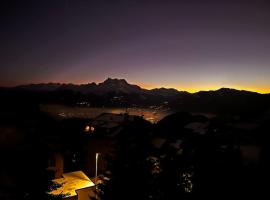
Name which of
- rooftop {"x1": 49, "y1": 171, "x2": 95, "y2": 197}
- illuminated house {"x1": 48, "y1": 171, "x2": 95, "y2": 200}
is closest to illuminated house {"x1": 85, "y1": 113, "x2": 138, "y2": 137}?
rooftop {"x1": 49, "y1": 171, "x2": 95, "y2": 197}

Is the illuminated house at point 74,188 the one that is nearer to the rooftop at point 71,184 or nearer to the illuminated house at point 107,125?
the rooftop at point 71,184

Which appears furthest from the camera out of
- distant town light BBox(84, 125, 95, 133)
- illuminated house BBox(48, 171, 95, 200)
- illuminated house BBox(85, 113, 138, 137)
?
distant town light BBox(84, 125, 95, 133)

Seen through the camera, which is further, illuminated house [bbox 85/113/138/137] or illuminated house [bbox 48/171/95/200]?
illuminated house [bbox 85/113/138/137]

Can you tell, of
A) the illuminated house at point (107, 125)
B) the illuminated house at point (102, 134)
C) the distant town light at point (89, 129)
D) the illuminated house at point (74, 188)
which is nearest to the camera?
the illuminated house at point (74, 188)

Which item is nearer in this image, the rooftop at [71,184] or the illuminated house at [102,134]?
the rooftop at [71,184]

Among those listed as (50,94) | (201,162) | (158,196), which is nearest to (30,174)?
(158,196)

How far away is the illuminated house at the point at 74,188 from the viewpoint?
17.8 metres

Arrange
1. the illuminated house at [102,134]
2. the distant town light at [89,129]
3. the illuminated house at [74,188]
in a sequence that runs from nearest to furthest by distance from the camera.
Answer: the illuminated house at [74,188], the illuminated house at [102,134], the distant town light at [89,129]

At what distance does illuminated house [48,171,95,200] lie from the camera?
A: 17763mm

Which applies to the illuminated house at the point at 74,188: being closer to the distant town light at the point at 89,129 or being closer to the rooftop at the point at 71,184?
the rooftop at the point at 71,184

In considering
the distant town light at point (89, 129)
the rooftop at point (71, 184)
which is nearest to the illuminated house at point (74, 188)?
the rooftop at point (71, 184)

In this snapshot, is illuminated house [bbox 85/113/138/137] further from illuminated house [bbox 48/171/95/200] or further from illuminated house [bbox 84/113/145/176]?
illuminated house [bbox 48/171/95/200]

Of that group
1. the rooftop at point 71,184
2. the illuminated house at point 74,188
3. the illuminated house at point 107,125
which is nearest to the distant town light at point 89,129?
the illuminated house at point 107,125

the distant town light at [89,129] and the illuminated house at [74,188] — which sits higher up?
the distant town light at [89,129]
